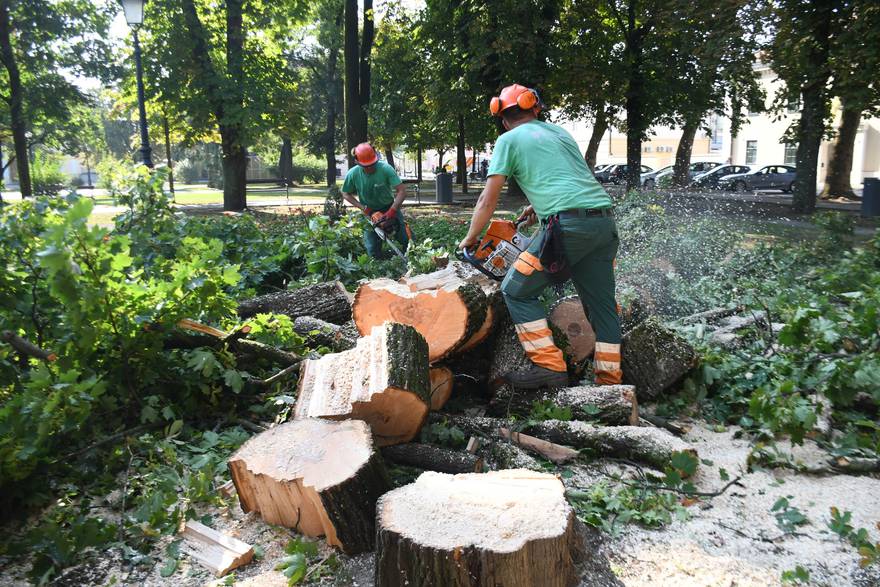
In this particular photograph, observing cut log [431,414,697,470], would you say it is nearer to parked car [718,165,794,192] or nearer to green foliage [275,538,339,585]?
green foliage [275,538,339,585]

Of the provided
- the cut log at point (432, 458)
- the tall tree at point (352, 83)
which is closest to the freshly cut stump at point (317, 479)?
the cut log at point (432, 458)

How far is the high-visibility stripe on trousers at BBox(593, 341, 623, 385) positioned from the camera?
3900 mm

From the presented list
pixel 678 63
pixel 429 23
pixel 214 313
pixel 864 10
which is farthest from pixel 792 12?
pixel 214 313

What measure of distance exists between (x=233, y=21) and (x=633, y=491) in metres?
17.6

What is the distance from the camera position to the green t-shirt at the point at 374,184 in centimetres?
766

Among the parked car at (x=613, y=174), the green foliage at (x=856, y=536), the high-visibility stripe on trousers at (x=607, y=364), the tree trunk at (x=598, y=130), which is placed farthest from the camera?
the parked car at (x=613, y=174)

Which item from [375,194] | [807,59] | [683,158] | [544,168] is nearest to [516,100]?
[544,168]

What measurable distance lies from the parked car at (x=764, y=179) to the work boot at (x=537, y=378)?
101 ft

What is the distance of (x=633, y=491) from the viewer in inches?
116

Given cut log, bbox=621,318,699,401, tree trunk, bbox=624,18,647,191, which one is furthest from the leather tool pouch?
tree trunk, bbox=624,18,647,191

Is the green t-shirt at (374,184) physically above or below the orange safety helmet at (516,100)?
below

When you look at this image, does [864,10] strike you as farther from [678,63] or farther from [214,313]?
[214,313]

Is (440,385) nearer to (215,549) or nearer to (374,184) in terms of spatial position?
(215,549)

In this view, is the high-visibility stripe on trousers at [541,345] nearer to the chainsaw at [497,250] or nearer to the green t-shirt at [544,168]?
the chainsaw at [497,250]
